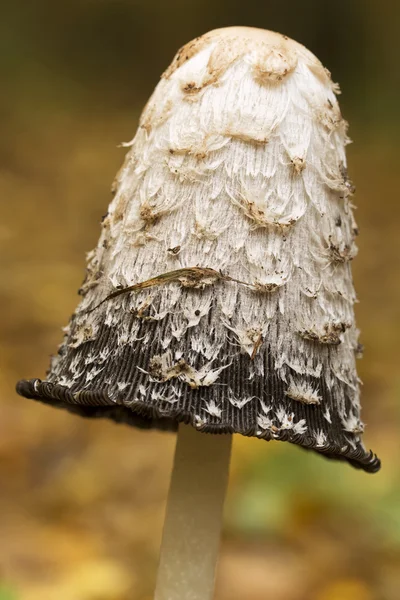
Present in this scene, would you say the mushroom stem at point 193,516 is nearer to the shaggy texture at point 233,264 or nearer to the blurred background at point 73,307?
the shaggy texture at point 233,264

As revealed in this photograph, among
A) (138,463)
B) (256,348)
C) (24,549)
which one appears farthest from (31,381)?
(138,463)

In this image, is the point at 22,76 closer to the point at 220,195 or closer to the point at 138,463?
the point at 138,463

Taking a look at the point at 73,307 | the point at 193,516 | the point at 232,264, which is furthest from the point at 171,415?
the point at 73,307

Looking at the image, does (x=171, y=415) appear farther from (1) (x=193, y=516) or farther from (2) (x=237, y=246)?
(1) (x=193, y=516)

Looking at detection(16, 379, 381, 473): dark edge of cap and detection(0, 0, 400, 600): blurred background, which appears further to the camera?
detection(0, 0, 400, 600): blurred background

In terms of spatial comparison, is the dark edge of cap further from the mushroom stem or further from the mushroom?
the mushroom stem

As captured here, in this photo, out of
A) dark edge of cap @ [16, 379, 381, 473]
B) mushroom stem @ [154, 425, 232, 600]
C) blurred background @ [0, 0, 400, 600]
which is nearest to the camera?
dark edge of cap @ [16, 379, 381, 473]

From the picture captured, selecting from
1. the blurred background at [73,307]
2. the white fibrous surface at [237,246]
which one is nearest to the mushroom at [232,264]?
the white fibrous surface at [237,246]

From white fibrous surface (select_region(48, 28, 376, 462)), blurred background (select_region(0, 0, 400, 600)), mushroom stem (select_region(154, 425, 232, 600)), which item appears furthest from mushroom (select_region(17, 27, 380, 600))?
blurred background (select_region(0, 0, 400, 600))
